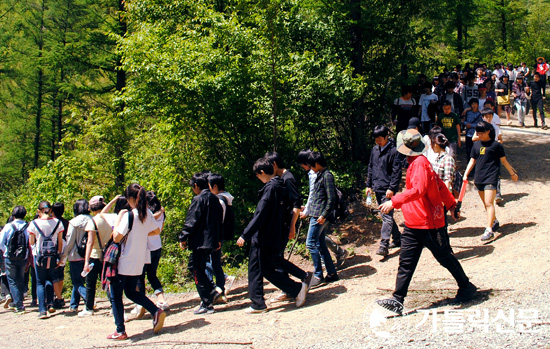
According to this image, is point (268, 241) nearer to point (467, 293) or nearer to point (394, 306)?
point (394, 306)

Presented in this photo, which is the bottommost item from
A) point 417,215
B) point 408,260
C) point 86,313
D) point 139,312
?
point 86,313

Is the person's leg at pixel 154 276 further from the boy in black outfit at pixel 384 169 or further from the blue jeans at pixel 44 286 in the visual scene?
the boy in black outfit at pixel 384 169

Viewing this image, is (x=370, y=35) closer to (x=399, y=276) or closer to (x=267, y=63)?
(x=267, y=63)

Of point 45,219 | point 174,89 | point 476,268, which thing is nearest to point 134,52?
point 174,89

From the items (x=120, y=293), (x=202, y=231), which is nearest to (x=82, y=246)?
(x=120, y=293)

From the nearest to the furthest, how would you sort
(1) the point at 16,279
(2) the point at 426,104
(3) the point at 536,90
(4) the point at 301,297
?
(4) the point at 301,297 < (1) the point at 16,279 < (2) the point at 426,104 < (3) the point at 536,90

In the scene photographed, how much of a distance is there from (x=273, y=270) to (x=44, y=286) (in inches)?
166

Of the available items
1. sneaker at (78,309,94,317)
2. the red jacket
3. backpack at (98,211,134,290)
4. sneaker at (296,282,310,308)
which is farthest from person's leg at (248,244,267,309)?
sneaker at (78,309,94,317)

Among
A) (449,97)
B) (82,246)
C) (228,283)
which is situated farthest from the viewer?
(449,97)

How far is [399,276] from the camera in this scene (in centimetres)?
543

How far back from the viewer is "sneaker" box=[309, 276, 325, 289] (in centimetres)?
681

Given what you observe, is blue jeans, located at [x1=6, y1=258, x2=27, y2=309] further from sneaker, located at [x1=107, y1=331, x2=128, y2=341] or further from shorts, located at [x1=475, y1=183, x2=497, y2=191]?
shorts, located at [x1=475, y1=183, x2=497, y2=191]

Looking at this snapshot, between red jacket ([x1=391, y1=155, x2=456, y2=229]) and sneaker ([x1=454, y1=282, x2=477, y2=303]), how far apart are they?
83 centimetres

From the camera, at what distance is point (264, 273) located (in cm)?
641
